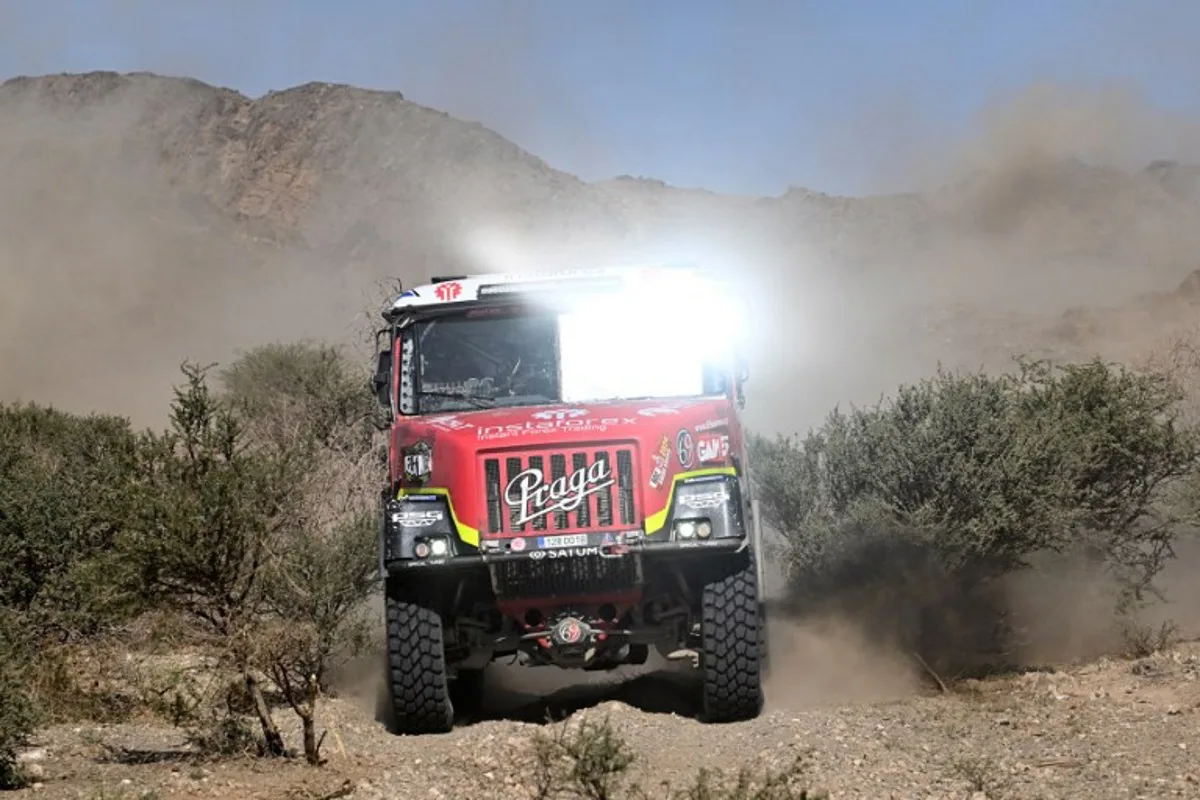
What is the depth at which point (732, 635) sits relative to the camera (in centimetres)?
940

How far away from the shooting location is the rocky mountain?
2383 inches

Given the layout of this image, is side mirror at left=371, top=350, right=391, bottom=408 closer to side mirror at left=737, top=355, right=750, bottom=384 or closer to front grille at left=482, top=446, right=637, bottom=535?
front grille at left=482, top=446, right=637, bottom=535

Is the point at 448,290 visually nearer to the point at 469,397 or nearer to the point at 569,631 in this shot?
the point at 469,397

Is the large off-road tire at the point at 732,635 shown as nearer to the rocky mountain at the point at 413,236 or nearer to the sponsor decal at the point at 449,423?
the sponsor decal at the point at 449,423

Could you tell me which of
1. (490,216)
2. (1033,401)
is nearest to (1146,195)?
(490,216)

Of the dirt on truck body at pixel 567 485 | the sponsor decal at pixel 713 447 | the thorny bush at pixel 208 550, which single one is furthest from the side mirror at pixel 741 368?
the thorny bush at pixel 208 550

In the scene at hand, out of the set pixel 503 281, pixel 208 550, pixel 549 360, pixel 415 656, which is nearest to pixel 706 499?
pixel 549 360

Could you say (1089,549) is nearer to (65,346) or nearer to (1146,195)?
(65,346)

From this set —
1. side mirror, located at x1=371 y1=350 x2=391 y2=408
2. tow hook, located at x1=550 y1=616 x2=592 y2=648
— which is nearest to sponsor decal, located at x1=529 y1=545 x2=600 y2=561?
tow hook, located at x1=550 y1=616 x2=592 y2=648

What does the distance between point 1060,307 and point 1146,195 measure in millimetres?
20998

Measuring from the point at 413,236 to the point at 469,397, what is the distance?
60.7 metres

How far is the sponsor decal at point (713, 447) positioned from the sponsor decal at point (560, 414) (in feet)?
2.58

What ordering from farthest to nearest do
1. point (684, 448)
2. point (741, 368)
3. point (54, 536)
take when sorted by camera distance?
1. point (54, 536)
2. point (741, 368)
3. point (684, 448)

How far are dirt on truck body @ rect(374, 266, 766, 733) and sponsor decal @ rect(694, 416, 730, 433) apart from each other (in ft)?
0.03
